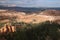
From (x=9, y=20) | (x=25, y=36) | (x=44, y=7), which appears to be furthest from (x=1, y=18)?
(x=44, y=7)

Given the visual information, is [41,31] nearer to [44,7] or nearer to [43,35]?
[43,35]

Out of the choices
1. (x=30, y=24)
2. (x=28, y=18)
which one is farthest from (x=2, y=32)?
(x=28, y=18)

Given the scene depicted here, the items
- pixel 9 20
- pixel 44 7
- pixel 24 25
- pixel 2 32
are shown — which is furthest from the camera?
pixel 44 7

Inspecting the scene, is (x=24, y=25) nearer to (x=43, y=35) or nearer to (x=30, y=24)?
(x=30, y=24)

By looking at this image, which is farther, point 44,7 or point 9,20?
point 44,7

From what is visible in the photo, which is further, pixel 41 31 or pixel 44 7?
pixel 44 7

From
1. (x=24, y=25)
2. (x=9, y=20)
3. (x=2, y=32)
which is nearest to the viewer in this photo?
(x=2, y=32)

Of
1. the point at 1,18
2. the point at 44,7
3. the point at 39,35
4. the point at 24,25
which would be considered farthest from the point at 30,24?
the point at 44,7

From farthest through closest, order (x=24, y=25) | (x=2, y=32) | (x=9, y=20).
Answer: (x=9, y=20)
(x=24, y=25)
(x=2, y=32)
